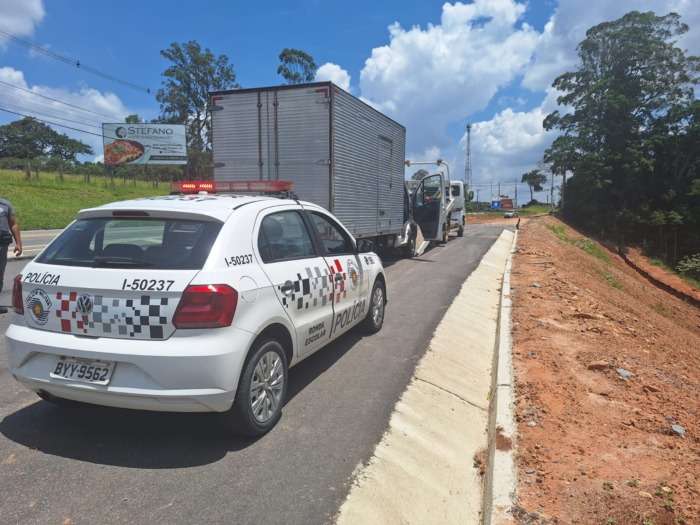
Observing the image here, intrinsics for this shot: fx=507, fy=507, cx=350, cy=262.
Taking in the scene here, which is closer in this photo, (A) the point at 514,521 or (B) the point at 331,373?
(A) the point at 514,521

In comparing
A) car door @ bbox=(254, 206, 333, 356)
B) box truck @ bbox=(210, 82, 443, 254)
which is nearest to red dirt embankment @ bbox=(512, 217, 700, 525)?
car door @ bbox=(254, 206, 333, 356)

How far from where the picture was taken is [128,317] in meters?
3.14

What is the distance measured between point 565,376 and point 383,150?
8.22m

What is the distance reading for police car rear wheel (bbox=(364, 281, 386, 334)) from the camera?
20.3 ft

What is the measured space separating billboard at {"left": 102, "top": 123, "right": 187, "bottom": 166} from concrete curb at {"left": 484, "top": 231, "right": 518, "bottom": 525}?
38.5 m

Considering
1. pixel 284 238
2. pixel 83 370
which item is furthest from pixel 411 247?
pixel 83 370

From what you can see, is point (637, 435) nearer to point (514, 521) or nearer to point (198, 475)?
point (514, 521)

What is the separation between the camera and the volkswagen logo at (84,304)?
3201 mm

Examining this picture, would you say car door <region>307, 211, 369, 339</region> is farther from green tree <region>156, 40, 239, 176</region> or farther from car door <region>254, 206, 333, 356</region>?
green tree <region>156, 40, 239, 176</region>

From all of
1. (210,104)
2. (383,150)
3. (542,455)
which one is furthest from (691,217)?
(542,455)

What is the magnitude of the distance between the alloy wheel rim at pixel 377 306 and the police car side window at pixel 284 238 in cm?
187

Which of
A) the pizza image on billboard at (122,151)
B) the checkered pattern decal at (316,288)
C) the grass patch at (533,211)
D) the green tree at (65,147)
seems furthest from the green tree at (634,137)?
the green tree at (65,147)

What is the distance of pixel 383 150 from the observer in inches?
480

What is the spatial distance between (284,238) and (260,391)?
50.0 inches
